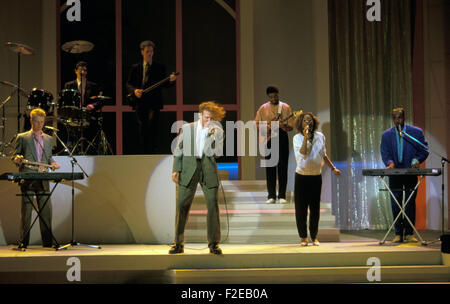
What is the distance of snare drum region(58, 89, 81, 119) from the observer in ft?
23.3

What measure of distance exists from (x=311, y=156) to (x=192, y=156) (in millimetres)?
1356

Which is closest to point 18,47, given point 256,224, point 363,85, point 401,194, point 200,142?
point 200,142

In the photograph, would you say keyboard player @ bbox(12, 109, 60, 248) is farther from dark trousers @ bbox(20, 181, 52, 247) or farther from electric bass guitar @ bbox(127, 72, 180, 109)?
electric bass guitar @ bbox(127, 72, 180, 109)

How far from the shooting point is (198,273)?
517cm

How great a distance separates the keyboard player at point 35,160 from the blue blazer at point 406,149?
389cm

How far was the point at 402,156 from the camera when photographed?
622 cm

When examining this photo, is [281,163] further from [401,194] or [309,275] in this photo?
[309,275]

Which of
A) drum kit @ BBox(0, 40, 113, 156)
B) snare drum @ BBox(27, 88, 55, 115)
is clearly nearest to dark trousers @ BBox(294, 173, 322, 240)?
drum kit @ BBox(0, 40, 113, 156)

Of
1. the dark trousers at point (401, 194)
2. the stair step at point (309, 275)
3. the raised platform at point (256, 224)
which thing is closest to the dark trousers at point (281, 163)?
the raised platform at point (256, 224)

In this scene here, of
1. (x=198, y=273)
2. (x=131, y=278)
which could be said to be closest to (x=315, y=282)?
(x=198, y=273)

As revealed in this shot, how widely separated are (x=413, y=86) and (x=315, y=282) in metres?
4.87

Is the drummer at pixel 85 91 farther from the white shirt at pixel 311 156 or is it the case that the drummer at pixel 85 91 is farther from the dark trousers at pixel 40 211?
the white shirt at pixel 311 156

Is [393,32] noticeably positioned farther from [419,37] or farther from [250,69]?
[250,69]
